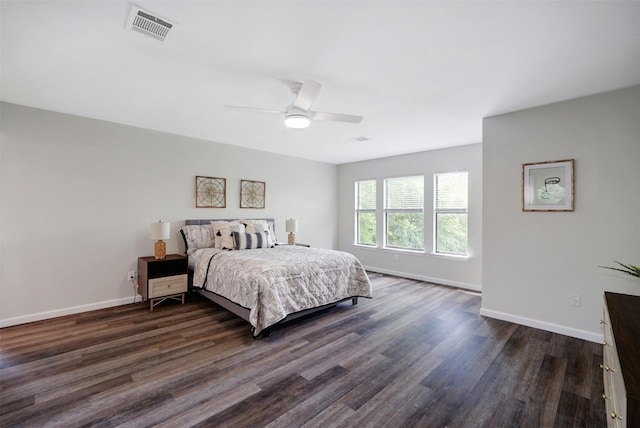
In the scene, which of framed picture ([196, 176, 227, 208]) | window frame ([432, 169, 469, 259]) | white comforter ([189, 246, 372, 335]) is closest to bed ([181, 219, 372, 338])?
white comforter ([189, 246, 372, 335])

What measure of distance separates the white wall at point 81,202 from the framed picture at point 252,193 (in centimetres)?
50

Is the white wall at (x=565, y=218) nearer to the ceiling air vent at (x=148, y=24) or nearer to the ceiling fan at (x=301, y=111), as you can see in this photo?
the ceiling fan at (x=301, y=111)

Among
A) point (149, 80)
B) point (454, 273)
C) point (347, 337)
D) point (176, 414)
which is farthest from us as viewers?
point (454, 273)

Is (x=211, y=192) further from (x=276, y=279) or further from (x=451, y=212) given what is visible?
(x=451, y=212)

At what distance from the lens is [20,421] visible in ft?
5.78

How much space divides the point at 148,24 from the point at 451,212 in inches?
199

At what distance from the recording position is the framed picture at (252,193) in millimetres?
5273

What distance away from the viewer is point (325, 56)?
2217mm

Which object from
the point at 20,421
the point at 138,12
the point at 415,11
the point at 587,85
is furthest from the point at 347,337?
the point at 587,85

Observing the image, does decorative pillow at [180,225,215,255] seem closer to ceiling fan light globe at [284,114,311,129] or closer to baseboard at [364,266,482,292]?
ceiling fan light globe at [284,114,311,129]

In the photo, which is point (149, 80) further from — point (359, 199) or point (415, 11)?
point (359, 199)

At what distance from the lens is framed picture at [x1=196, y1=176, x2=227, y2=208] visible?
15.4 feet

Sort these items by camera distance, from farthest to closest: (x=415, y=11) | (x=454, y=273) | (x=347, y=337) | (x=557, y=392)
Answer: (x=454, y=273), (x=347, y=337), (x=557, y=392), (x=415, y=11)

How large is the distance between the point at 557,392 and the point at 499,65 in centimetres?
260
